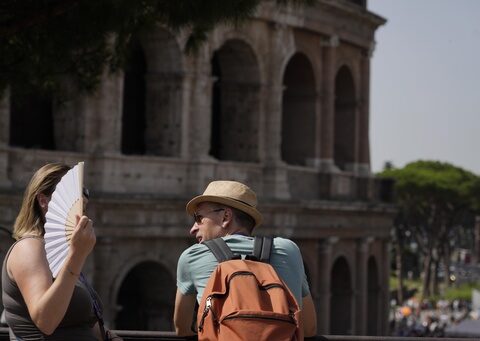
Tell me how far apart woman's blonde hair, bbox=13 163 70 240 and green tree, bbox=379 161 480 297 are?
192 ft

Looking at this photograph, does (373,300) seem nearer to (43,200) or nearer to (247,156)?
(247,156)

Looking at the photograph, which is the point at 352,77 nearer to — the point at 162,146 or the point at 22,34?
the point at 162,146

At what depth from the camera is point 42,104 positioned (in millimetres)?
24469

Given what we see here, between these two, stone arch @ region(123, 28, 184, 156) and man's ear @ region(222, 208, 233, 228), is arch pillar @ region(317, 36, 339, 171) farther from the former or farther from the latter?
man's ear @ region(222, 208, 233, 228)

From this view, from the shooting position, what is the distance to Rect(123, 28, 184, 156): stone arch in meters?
24.9

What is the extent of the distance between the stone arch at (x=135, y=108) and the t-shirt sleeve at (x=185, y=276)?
65.8ft

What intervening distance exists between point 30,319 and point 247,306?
865mm

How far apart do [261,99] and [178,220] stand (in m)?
3.71

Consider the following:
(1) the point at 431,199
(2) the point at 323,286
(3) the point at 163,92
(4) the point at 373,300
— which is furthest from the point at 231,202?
(1) the point at 431,199

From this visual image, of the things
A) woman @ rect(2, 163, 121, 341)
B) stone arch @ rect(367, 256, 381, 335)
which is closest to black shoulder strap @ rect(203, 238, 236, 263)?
woman @ rect(2, 163, 121, 341)

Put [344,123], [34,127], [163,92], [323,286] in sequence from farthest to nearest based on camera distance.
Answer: [344,123] → [323,286] → [163,92] → [34,127]

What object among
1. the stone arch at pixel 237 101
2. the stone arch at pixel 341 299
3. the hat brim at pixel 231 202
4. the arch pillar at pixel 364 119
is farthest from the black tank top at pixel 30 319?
the arch pillar at pixel 364 119

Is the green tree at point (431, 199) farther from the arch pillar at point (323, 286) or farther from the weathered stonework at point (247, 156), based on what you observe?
the arch pillar at point (323, 286)

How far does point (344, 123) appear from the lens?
3194 centimetres
